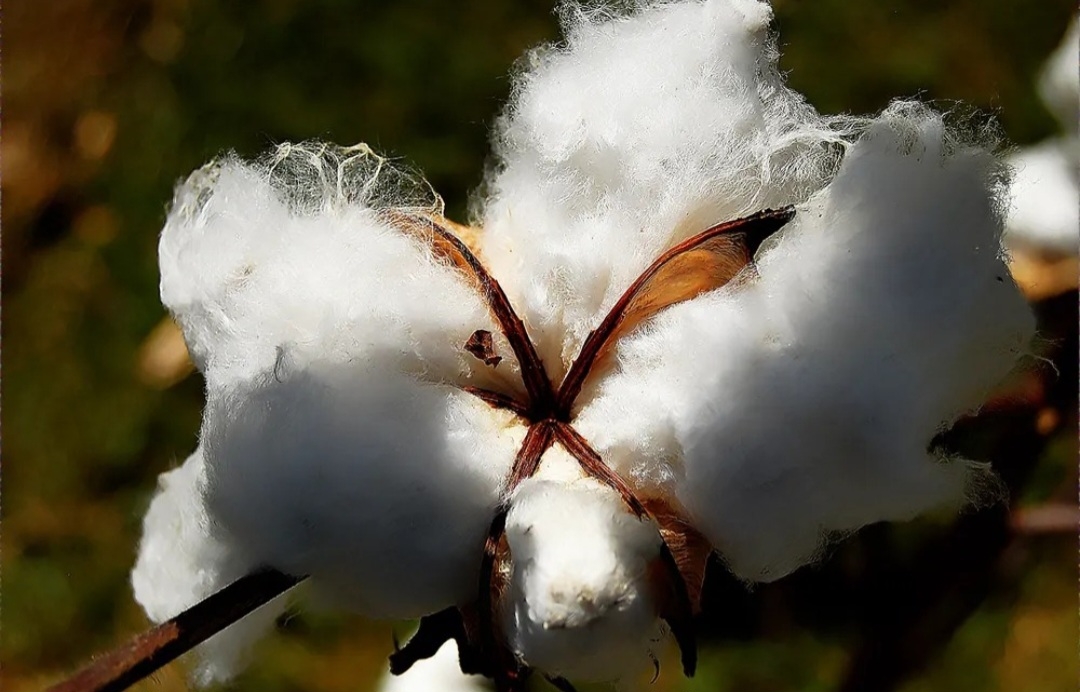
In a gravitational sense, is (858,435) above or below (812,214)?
below

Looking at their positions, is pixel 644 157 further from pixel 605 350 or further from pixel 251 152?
pixel 251 152

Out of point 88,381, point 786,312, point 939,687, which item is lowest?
point 939,687

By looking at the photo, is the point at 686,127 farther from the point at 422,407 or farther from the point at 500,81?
the point at 500,81

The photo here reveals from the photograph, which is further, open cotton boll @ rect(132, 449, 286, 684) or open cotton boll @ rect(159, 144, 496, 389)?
open cotton boll @ rect(132, 449, 286, 684)

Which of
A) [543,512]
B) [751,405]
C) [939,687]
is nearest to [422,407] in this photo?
[543,512]

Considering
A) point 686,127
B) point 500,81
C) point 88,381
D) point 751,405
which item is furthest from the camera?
point 88,381

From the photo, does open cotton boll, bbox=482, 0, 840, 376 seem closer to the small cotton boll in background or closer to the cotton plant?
the cotton plant

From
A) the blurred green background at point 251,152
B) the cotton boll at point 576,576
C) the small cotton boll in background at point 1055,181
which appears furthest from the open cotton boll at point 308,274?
the blurred green background at point 251,152

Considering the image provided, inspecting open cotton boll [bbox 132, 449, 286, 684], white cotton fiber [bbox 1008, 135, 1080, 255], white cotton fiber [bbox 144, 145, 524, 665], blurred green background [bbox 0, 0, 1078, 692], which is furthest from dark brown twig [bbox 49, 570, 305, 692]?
blurred green background [bbox 0, 0, 1078, 692]
